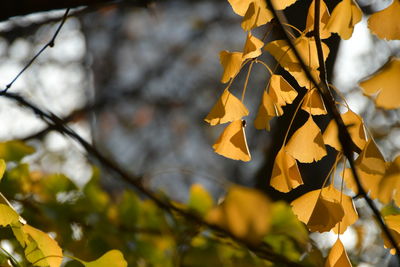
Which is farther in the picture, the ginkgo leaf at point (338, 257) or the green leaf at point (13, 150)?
the green leaf at point (13, 150)

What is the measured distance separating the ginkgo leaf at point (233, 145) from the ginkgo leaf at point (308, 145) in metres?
0.05

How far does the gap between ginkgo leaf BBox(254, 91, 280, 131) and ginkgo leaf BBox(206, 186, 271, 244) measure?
0.93 feet

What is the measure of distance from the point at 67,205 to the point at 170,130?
3.95 m

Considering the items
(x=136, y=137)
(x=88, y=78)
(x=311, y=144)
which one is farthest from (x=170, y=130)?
(x=311, y=144)

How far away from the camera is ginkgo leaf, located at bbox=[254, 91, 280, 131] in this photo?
0.64 meters

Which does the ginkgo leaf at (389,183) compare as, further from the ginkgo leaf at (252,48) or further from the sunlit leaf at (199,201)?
the sunlit leaf at (199,201)

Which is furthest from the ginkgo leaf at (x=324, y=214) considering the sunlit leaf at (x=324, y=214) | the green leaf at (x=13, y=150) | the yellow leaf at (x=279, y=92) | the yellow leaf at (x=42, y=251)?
the green leaf at (x=13, y=150)

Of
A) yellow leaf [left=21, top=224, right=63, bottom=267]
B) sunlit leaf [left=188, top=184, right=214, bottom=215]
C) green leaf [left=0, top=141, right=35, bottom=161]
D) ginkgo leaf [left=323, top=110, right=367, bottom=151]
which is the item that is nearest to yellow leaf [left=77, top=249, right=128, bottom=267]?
yellow leaf [left=21, top=224, right=63, bottom=267]

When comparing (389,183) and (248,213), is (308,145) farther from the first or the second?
(248,213)

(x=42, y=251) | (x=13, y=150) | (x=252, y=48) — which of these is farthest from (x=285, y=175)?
(x=13, y=150)

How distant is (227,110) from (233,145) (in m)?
0.04

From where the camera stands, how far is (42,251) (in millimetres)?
635

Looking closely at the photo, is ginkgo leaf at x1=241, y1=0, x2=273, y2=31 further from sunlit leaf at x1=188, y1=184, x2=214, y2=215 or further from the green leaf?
sunlit leaf at x1=188, y1=184, x2=214, y2=215

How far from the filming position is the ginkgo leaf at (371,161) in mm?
582
